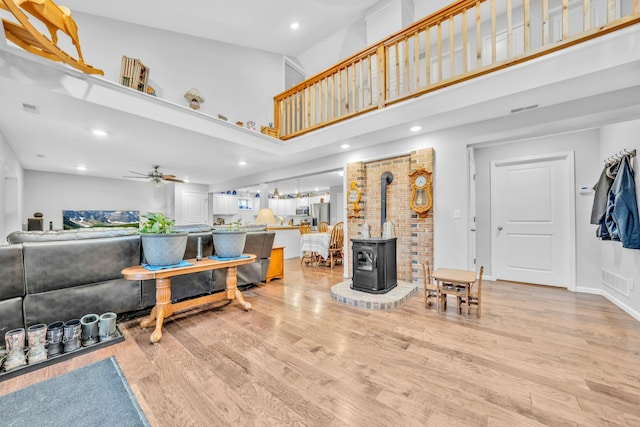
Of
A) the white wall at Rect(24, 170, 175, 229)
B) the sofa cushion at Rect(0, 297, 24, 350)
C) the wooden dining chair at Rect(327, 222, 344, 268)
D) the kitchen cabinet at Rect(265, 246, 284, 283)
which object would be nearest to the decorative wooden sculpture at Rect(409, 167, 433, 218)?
the wooden dining chair at Rect(327, 222, 344, 268)

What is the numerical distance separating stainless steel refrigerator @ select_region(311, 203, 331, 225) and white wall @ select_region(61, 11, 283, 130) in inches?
185

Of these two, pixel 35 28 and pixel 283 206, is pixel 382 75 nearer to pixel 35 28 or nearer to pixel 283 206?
pixel 35 28

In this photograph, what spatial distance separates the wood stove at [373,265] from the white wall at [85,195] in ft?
21.5

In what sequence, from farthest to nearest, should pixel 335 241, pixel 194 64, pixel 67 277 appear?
pixel 335 241 → pixel 194 64 → pixel 67 277

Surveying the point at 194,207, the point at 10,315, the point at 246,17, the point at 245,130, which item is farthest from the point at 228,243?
the point at 194,207

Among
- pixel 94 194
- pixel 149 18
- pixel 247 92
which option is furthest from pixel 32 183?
pixel 247 92

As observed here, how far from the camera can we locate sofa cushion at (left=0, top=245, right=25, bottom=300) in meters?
1.92

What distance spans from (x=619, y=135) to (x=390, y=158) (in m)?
2.59

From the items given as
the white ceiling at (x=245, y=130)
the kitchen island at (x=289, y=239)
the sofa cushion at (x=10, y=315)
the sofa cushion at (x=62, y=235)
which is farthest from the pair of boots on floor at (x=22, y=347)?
the kitchen island at (x=289, y=239)

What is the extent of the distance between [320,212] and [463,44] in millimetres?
7936

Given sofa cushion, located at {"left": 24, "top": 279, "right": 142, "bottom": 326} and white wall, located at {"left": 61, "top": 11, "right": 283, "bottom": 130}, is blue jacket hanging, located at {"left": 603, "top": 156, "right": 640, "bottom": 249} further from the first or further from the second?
white wall, located at {"left": 61, "top": 11, "right": 283, "bottom": 130}

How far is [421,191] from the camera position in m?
3.70

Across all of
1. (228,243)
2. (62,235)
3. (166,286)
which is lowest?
(166,286)

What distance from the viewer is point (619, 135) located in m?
2.90
